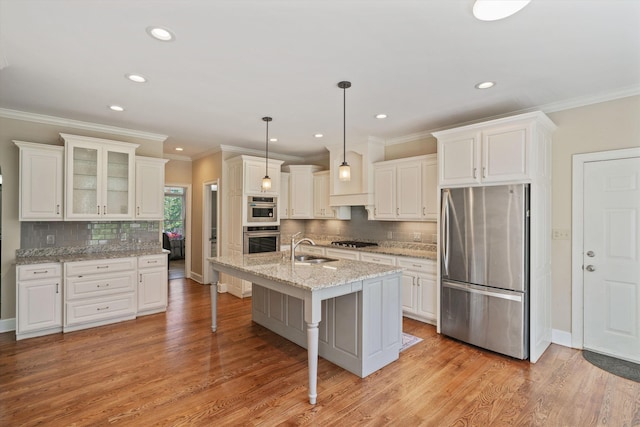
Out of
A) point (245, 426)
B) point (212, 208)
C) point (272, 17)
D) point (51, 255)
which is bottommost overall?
point (245, 426)

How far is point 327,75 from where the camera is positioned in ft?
9.04

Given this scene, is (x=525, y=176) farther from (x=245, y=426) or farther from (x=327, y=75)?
(x=245, y=426)

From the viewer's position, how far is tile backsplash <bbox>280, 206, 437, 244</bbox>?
473 cm

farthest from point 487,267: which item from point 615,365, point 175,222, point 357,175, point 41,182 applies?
point 175,222

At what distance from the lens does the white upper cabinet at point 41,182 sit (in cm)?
368

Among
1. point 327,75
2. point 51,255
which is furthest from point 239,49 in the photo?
point 51,255

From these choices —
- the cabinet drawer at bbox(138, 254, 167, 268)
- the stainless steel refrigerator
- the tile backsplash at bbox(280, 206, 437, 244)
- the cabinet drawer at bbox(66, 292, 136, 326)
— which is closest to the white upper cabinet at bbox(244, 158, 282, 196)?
the tile backsplash at bbox(280, 206, 437, 244)

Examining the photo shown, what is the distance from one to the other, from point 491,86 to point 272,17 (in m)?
2.20

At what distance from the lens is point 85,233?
4.34 meters

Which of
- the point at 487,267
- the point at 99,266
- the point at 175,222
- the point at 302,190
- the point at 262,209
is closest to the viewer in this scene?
the point at 487,267

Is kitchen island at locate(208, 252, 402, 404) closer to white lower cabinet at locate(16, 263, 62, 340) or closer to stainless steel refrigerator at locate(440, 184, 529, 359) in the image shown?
stainless steel refrigerator at locate(440, 184, 529, 359)

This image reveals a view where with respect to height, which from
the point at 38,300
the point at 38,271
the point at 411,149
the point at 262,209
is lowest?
the point at 38,300

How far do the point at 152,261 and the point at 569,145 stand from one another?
534 centimetres

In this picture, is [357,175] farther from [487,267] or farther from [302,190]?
[487,267]
